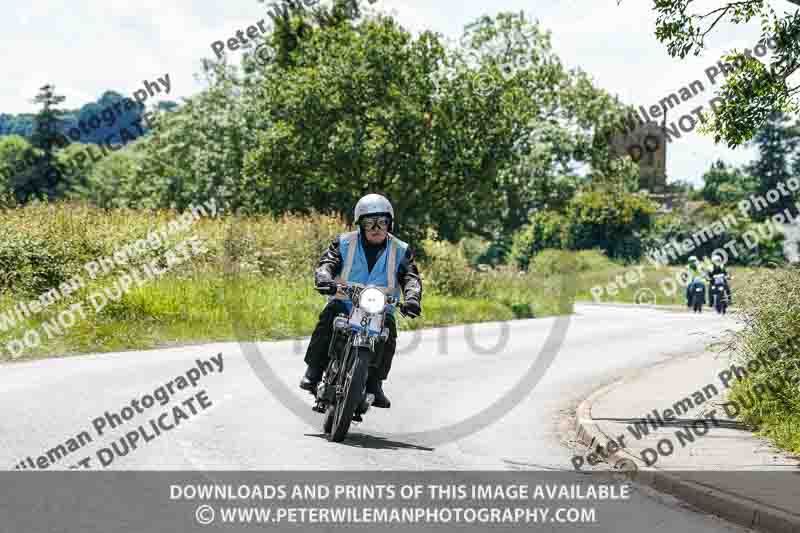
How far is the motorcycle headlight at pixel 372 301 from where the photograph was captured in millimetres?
8969

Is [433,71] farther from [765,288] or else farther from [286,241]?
[765,288]

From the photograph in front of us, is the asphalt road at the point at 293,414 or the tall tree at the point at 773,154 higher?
the tall tree at the point at 773,154

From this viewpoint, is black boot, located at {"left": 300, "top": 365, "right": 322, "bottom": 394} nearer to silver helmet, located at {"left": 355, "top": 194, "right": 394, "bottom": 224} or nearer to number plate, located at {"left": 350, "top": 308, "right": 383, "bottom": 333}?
number plate, located at {"left": 350, "top": 308, "right": 383, "bottom": 333}

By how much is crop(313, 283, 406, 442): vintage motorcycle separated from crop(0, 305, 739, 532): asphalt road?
0.32 metres

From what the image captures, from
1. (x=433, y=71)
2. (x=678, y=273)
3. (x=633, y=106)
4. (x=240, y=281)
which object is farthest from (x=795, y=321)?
(x=633, y=106)

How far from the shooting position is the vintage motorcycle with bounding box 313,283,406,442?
898 centimetres

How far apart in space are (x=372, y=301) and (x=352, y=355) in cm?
54

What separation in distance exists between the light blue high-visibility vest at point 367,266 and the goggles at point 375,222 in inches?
5.0

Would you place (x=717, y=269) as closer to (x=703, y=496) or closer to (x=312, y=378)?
(x=312, y=378)

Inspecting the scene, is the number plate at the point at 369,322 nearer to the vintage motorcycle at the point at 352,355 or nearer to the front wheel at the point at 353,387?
the vintage motorcycle at the point at 352,355

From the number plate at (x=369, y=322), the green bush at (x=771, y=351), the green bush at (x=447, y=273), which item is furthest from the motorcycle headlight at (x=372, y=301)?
the green bush at (x=447, y=273)

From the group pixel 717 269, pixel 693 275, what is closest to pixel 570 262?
Answer: pixel 693 275

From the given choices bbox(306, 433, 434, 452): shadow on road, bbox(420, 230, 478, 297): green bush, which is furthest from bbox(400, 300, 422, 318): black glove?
bbox(420, 230, 478, 297): green bush

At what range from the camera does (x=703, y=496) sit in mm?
7691
